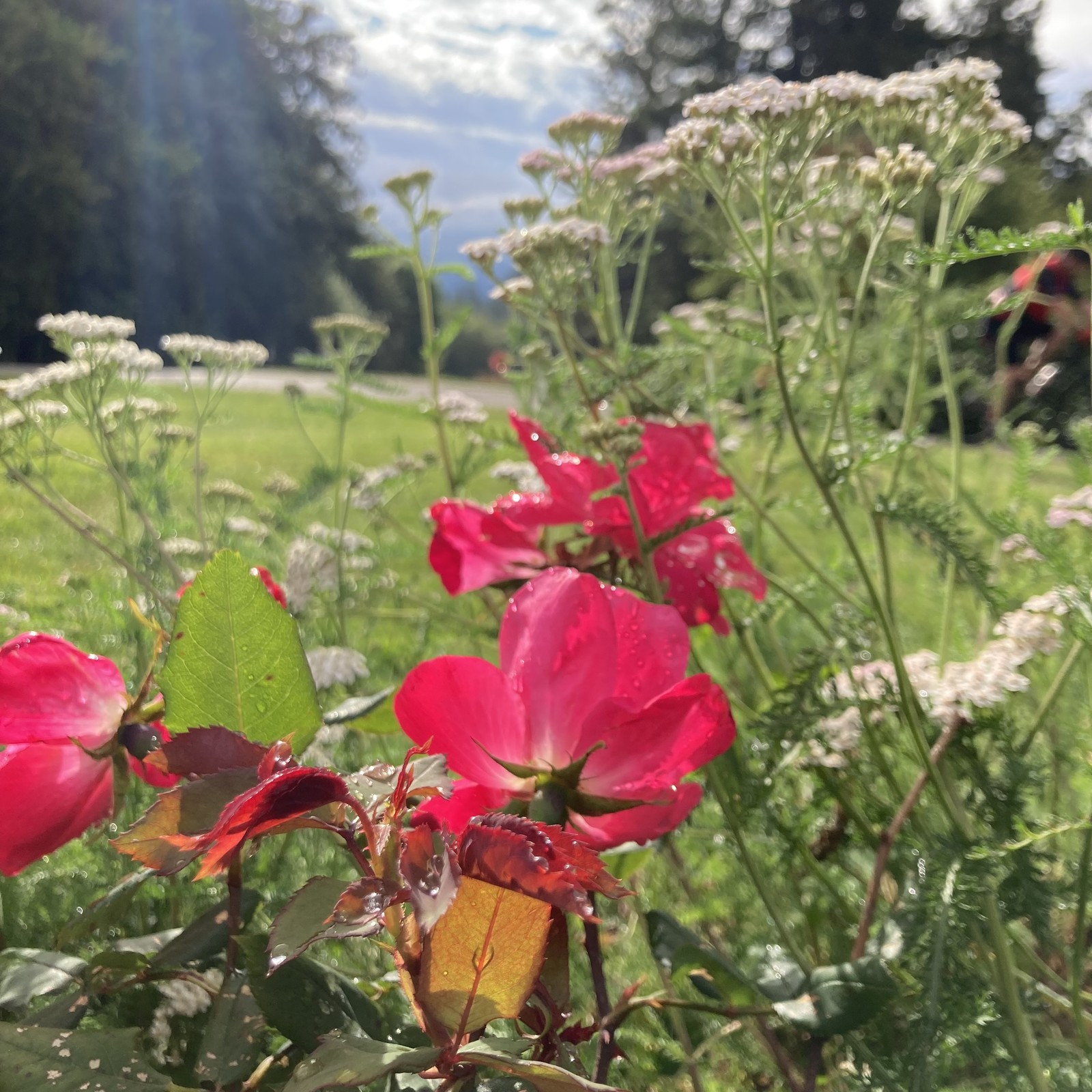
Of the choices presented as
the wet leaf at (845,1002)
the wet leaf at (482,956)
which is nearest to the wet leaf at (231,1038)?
the wet leaf at (482,956)

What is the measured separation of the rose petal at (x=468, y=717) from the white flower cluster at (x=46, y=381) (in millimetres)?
490

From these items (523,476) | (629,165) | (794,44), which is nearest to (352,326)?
(523,476)

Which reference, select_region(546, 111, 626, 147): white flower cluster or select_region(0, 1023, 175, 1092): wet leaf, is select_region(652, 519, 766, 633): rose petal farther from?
select_region(546, 111, 626, 147): white flower cluster

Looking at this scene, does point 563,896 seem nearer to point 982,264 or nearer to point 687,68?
point 982,264

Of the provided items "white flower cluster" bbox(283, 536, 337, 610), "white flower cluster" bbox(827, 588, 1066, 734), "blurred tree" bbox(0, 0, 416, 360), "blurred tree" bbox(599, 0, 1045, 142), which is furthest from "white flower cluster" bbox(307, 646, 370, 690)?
"blurred tree" bbox(599, 0, 1045, 142)

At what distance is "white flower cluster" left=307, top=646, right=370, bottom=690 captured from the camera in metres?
0.68

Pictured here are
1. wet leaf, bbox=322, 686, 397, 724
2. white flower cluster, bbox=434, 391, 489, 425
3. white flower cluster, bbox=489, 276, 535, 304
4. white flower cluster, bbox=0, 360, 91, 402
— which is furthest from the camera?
white flower cluster, bbox=434, 391, 489, 425

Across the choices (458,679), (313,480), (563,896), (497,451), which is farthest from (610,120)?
(563,896)

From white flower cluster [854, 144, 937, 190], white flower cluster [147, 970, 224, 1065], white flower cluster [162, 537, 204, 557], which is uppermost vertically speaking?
white flower cluster [854, 144, 937, 190]

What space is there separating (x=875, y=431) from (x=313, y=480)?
0.56m

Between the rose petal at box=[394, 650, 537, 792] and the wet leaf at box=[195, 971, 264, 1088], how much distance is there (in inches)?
4.1

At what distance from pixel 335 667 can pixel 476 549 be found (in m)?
0.22

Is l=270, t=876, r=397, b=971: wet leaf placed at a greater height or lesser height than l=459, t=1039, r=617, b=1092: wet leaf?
greater

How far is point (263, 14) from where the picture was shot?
15.4m
